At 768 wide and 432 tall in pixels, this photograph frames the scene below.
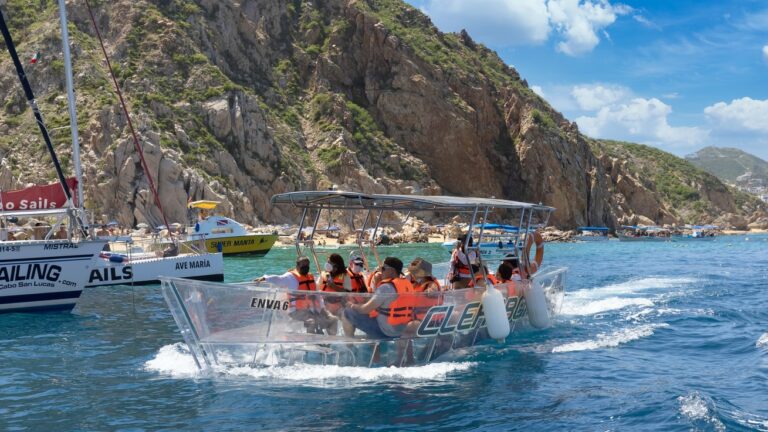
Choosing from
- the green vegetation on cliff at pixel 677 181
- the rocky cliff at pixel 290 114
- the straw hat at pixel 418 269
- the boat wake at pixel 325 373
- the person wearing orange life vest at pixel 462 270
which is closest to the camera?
the boat wake at pixel 325 373

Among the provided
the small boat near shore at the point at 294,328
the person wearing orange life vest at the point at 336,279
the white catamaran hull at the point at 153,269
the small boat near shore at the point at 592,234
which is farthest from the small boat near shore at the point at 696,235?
the person wearing orange life vest at the point at 336,279

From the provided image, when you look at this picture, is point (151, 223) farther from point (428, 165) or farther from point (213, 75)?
point (428, 165)

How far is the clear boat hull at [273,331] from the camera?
10508 millimetres

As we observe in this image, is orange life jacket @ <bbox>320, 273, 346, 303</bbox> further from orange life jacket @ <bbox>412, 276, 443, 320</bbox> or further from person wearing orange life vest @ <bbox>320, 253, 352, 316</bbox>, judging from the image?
orange life jacket @ <bbox>412, 276, 443, 320</bbox>

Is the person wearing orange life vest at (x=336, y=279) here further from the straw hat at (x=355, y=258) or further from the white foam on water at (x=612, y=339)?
the white foam on water at (x=612, y=339)

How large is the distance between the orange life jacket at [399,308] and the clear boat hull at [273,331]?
0.16 m

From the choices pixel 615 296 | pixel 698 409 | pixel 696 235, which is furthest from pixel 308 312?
Result: pixel 696 235

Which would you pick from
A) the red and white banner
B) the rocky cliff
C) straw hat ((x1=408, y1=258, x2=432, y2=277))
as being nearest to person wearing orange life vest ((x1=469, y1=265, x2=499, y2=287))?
straw hat ((x1=408, y1=258, x2=432, y2=277))

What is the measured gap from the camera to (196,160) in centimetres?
6094

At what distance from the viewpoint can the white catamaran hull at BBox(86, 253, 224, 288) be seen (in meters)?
24.5

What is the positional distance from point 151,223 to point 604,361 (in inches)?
1846

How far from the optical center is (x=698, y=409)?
914 centimetres

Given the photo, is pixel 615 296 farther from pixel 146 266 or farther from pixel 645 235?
pixel 645 235

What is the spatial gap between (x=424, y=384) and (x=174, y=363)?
177 inches
